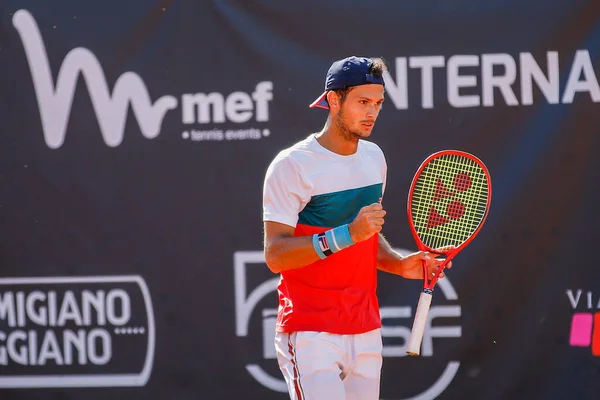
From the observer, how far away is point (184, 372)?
508 centimetres

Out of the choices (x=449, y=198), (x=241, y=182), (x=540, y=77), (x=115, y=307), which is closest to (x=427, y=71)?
(x=540, y=77)

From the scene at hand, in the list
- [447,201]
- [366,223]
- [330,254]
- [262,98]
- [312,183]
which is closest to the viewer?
[366,223]

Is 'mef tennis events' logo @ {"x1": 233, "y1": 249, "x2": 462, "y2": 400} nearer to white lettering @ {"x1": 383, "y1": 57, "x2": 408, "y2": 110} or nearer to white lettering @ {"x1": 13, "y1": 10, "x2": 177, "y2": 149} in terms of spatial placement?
white lettering @ {"x1": 383, "y1": 57, "x2": 408, "y2": 110}

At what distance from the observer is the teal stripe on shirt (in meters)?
3.70

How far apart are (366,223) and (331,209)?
1.03ft

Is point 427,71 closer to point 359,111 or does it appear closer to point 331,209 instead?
point 359,111

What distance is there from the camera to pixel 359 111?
12.1ft

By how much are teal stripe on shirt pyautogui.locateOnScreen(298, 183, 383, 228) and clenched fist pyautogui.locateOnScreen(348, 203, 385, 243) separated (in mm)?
244

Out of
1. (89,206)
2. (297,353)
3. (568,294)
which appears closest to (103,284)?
(89,206)

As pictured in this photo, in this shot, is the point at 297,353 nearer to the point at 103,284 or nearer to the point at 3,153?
the point at 103,284

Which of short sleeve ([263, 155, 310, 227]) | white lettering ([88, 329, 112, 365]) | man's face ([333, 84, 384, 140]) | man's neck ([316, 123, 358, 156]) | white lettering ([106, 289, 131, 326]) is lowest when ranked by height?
white lettering ([88, 329, 112, 365])

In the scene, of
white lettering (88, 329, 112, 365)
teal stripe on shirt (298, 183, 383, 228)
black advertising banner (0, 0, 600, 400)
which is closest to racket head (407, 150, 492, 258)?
teal stripe on shirt (298, 183, 383, 228)

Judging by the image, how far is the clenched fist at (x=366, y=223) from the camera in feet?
11.2

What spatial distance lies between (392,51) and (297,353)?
6.18 ft
